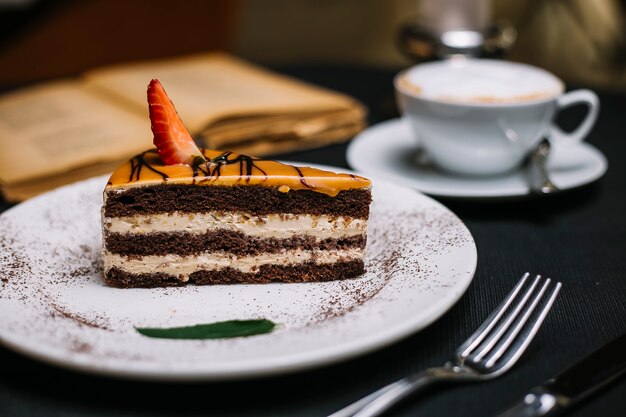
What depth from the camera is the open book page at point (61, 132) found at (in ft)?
5.73

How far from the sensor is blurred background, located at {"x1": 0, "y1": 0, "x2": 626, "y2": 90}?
3793 mm

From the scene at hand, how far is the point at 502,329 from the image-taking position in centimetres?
109

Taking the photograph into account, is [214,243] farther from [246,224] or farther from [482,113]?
[482,113]

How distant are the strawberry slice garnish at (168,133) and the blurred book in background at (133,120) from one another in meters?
0.50

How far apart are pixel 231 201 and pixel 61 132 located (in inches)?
32.0

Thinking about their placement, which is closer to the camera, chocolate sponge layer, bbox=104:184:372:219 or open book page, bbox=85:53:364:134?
chocolate sponge layer, bbox=104:184:372:219

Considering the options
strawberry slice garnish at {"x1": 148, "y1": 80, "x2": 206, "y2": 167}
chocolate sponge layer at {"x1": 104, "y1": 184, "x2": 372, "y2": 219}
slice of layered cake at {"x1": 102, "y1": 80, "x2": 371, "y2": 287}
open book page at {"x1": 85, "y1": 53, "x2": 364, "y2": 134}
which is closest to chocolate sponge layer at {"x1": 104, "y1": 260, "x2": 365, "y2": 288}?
slice of layered cake at {"x1": 102, "y1": 80, "x2": 371, "y2": 287}

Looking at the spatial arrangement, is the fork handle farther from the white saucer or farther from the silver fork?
the white saucer

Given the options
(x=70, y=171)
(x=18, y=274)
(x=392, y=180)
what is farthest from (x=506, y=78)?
(x=18, y=274)

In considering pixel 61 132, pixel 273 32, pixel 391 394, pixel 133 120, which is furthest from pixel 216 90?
pixel 273 32

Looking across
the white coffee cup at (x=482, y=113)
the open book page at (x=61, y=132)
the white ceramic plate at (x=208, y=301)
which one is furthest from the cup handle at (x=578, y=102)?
the open book page at (x=61, y=132)

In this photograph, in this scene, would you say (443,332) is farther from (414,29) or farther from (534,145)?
(414,29)

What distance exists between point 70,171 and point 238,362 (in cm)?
103

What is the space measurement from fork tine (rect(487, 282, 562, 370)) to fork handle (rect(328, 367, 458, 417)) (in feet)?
0.29
